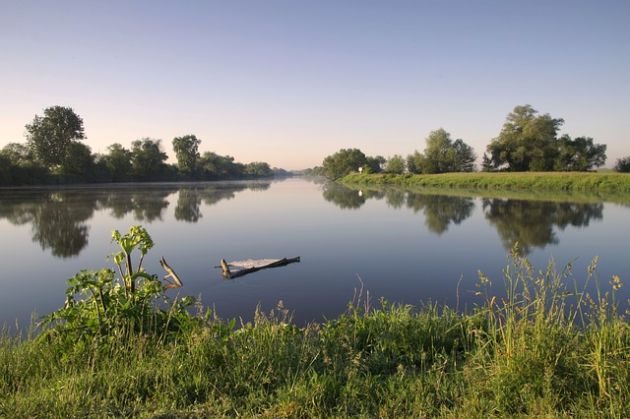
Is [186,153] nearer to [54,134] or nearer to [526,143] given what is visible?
[54,134]

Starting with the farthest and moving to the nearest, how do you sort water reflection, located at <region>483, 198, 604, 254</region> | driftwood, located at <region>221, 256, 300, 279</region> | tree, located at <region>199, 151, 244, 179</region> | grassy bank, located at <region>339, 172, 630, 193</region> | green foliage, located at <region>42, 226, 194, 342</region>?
tree, located at <region>199, 151, 244, 179</region> → grassy bank, located at <region>339, 172, 630, 193</region> → water reflection, located at <region>483, 198, 604, 254</region> → driftwood, located at <region>221, 256, 300, 279</region> → green foliage, located at <region>42, 226, 194, 342</region>

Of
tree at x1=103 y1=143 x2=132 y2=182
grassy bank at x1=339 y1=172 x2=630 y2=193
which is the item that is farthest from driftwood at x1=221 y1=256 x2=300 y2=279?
tree at x1=103 y1=143 x2=132 y2=182

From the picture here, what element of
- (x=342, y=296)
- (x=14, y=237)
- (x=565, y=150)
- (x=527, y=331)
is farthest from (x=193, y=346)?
(x=565, y=150)

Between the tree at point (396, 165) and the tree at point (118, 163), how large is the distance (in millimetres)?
75721

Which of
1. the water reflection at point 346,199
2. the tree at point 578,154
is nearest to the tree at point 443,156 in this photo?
the tree at point 578,154

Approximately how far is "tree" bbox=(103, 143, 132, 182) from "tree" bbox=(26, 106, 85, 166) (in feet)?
41.3

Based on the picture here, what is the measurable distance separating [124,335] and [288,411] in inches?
99.2

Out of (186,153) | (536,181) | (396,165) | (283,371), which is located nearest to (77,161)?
(186,153)

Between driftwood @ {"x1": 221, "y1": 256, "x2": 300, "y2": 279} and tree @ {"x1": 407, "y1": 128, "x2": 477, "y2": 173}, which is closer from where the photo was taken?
driftwood @ {"x1": 221, "y1": 256, "x2": 300, "y2": 279}

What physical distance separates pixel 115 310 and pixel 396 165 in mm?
107852

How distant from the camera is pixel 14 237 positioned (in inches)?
763

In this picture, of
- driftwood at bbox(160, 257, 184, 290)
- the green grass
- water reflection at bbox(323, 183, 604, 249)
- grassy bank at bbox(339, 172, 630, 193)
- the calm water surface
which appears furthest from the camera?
grassy bank at bbox(339, 172, 630, 193)

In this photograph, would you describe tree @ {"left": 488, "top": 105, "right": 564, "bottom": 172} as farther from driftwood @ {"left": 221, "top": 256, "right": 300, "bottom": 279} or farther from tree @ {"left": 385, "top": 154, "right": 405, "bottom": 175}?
driftwood @ {"left": 221, "top": 256, "right": 300, "bottom": 279}

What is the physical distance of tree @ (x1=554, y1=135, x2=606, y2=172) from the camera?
69.8 m
